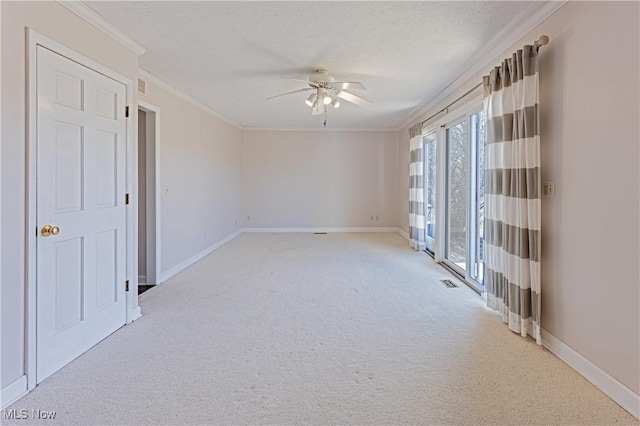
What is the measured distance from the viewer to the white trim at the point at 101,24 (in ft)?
7.65

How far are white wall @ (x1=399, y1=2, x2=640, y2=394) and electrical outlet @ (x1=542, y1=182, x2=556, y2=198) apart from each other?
0.04 meters

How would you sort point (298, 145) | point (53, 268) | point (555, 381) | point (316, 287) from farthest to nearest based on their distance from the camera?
1. point (298, 145)
2. point (316, 287)
3. point (53, 268)
4. point (555, 381)

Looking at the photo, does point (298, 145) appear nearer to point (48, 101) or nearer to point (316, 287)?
point (316, 287)

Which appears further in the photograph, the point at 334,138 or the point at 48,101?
the point at 334,138

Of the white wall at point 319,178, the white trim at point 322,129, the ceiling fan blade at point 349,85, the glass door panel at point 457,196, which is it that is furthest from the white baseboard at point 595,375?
the white trim at point 322,129

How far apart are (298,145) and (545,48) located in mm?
6133

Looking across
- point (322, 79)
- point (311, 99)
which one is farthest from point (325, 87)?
point (311, 99)

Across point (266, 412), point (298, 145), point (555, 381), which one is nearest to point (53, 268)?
point (266, 412)

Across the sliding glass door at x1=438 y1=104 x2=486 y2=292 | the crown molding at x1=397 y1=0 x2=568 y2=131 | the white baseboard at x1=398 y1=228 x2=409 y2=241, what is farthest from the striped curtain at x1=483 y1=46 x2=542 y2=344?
the white baseboard at x1=398 y1=228 x2=409 y2=241

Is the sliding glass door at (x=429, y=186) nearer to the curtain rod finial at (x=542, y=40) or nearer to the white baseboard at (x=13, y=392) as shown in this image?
the curtain rod finial at (x=542, y=40)

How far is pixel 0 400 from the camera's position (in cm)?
185

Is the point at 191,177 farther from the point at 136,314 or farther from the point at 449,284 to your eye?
the point at 449,284

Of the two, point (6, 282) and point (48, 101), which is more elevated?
point (48, 101)

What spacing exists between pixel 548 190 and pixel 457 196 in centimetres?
227
